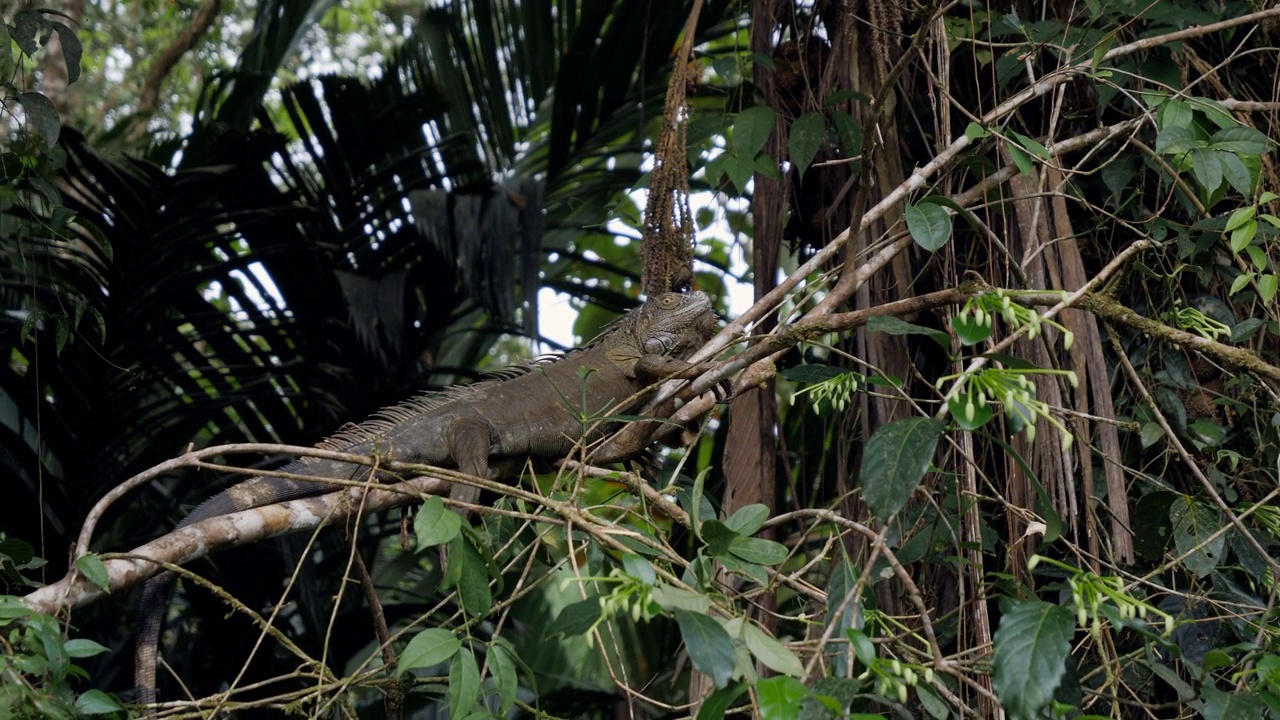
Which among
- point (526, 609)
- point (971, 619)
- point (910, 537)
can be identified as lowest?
point (526, 609)

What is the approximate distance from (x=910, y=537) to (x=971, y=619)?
359mm

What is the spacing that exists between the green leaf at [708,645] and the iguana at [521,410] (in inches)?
56.7

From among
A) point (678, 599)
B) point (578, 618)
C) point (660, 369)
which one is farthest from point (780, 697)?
point (660, 369)

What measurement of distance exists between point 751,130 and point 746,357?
2.68 feet

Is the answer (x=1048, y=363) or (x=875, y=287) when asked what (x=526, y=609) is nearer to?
(x=875, y=287)

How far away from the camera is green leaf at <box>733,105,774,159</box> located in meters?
3.22

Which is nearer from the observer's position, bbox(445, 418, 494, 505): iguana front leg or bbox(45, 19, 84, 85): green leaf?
bbox(45, 19, 84, 85): green leaf

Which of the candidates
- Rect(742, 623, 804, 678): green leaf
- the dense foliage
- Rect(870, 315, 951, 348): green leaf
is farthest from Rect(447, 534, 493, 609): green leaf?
Rect(870, 315, 951, 348): green leaf

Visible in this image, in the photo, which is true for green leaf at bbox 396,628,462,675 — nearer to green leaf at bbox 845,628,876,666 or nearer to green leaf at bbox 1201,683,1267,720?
green leaf at bbox 845,628,876,666

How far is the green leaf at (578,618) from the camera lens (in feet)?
5.97

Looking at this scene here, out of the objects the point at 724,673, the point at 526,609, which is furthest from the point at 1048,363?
the point at 526,609

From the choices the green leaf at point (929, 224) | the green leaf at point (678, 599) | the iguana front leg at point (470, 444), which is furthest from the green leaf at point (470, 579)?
the iguana front leg at point (470, 444)

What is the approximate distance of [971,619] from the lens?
291 centimetres

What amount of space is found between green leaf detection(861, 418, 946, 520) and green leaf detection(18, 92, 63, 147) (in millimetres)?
2119
